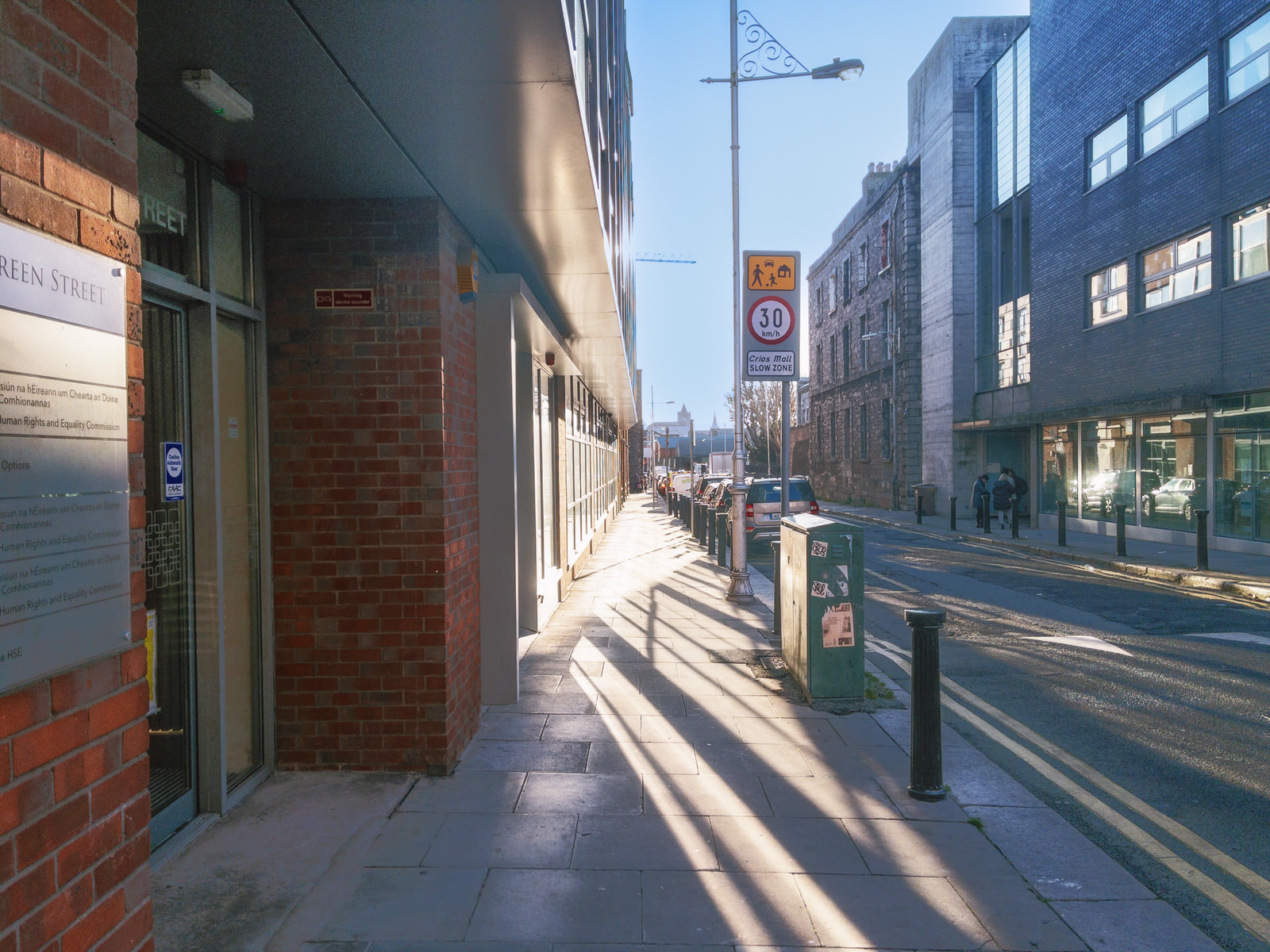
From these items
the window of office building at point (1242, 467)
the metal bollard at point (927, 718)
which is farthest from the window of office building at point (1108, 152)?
the metal bollard at point (927, 718)

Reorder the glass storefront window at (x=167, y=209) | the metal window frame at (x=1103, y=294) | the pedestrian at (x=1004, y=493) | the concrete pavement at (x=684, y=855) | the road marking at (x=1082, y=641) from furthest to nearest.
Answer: the pedestrian at (x=1004, y=493) → the metal window frame at (x=1103, y=294) → the road marking at (x=1082, y=641) → the glass storefront window at (x=167, y=209) → the concrete pavement at (x=684, y=855)

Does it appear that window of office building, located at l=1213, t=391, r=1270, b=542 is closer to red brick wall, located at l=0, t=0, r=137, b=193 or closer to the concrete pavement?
the concrete pavement

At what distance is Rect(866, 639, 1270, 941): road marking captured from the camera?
11.7 ft

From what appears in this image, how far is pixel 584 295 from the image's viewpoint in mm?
8617

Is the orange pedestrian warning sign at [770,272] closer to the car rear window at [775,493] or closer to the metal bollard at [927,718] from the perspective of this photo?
the metal bollard at [927,718]

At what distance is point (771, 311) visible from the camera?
9.72 meters

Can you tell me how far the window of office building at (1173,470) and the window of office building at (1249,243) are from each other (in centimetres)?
287

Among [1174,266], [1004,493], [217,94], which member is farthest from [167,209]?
[1004,493]

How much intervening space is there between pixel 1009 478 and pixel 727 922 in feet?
71.6

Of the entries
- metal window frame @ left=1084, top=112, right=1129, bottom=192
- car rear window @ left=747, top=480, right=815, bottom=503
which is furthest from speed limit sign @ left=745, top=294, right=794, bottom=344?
metal window frame @ left=1084, top=112, right=1129, bottom=192

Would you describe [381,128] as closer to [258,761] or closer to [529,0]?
[529,0]

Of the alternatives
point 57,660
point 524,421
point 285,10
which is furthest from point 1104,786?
point 524,421

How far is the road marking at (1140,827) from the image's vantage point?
3564 mm

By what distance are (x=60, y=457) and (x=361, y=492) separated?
125 inches
